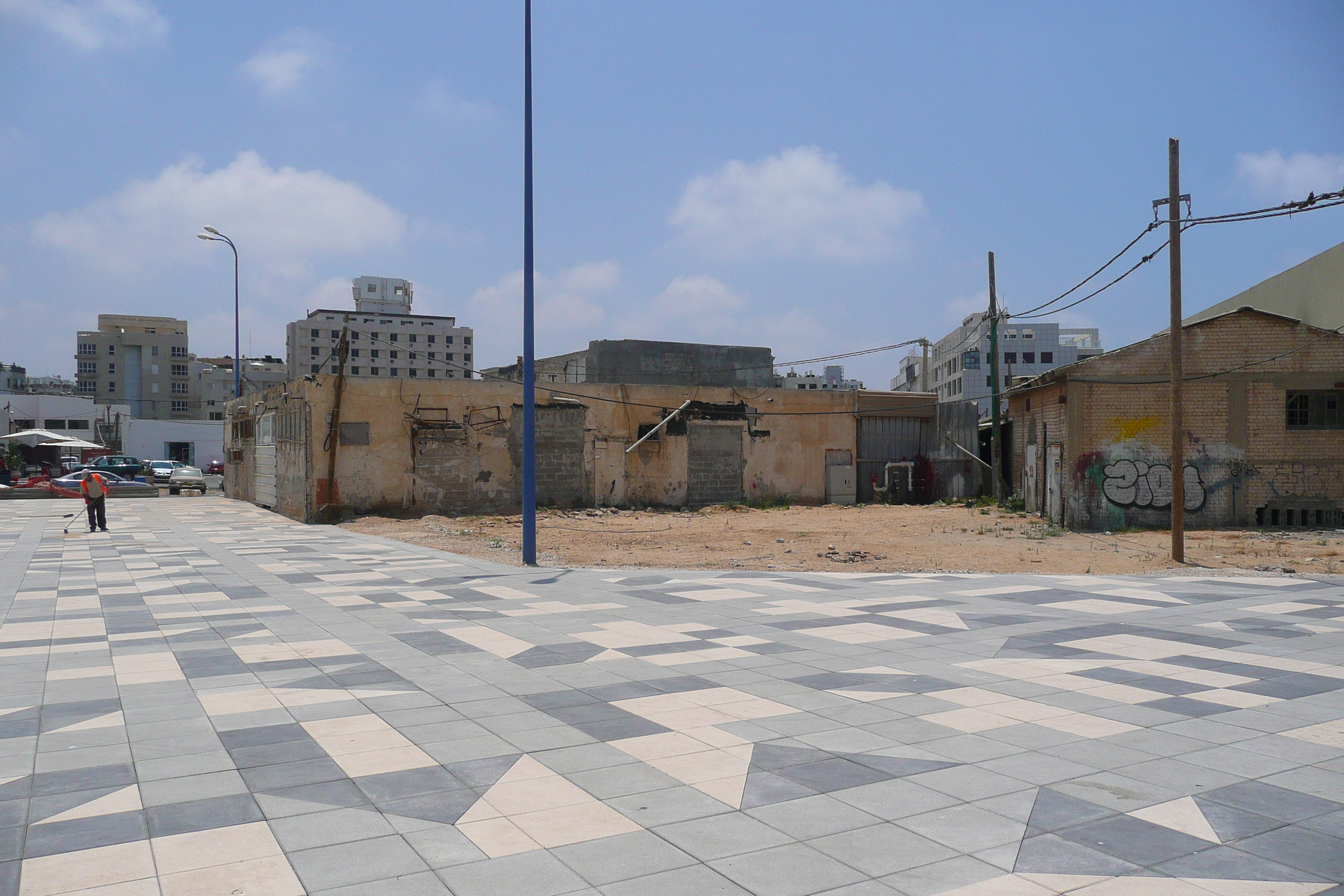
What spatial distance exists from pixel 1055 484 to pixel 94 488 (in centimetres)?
2199

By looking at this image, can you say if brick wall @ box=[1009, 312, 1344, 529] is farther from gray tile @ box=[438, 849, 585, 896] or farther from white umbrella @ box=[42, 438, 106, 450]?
white umbrella @ box=[42, 438, 106, 450]

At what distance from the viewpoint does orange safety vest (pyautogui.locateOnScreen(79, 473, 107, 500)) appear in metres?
21.6

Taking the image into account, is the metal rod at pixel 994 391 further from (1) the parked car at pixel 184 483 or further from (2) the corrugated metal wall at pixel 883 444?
(1) the parked car at pixel 184 483

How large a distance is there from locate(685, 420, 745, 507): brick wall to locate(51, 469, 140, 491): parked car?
21571mm

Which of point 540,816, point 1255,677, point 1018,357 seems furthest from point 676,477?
point 1018,357

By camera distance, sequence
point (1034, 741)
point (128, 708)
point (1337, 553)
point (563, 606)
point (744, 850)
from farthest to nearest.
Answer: point (1337, 553) → point (563, 606) → point (128, 708) → point (1034, 741) → point (744, 850)

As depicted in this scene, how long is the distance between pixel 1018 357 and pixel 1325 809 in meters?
94.7

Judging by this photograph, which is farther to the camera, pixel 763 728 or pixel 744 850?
pixel 763 728

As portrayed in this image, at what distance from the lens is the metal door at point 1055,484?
21.8m

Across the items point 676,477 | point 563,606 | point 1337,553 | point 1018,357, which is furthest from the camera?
point 1018,357

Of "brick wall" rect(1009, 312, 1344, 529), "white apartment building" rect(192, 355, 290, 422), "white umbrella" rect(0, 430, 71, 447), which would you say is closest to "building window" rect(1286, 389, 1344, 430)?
"brick wall" rect(1009, 312, 1344, 529)

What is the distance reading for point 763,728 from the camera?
5984 mm

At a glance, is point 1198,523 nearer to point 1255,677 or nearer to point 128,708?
point 1255,677

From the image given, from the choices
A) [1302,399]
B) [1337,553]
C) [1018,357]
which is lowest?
[1337,553]
